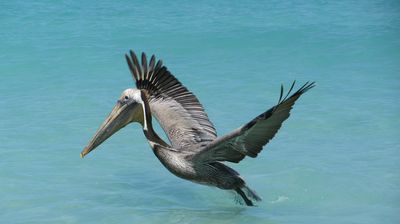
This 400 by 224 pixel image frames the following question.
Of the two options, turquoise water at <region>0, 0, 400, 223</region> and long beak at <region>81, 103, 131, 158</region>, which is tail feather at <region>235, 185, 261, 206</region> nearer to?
turquoise water at <region>0, 0, 400, 223</region>

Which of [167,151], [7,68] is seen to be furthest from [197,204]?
[7,68]

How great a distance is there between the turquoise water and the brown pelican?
0.39m

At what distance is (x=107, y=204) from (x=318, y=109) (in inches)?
136

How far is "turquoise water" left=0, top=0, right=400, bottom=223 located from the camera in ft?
23.3

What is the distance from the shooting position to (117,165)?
26.4 feet

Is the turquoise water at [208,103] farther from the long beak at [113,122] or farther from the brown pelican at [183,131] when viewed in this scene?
the long beak at [113,122]

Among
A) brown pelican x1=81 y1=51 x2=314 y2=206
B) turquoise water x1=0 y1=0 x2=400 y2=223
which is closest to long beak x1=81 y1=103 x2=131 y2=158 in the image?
brown pelican x1=81 y1=51 x2=314 y2=206

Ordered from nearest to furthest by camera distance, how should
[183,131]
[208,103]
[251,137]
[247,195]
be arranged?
[251,137]
[247,195]
[183,131]
[208,103]

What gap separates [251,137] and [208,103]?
381 cm

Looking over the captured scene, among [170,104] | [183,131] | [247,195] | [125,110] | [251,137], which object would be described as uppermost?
[170,104]

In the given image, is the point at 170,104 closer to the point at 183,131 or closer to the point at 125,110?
the point at 183,131

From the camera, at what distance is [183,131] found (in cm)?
725

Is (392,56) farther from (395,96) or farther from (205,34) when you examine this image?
(205,34)

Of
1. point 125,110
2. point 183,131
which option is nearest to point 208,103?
point 183,131
